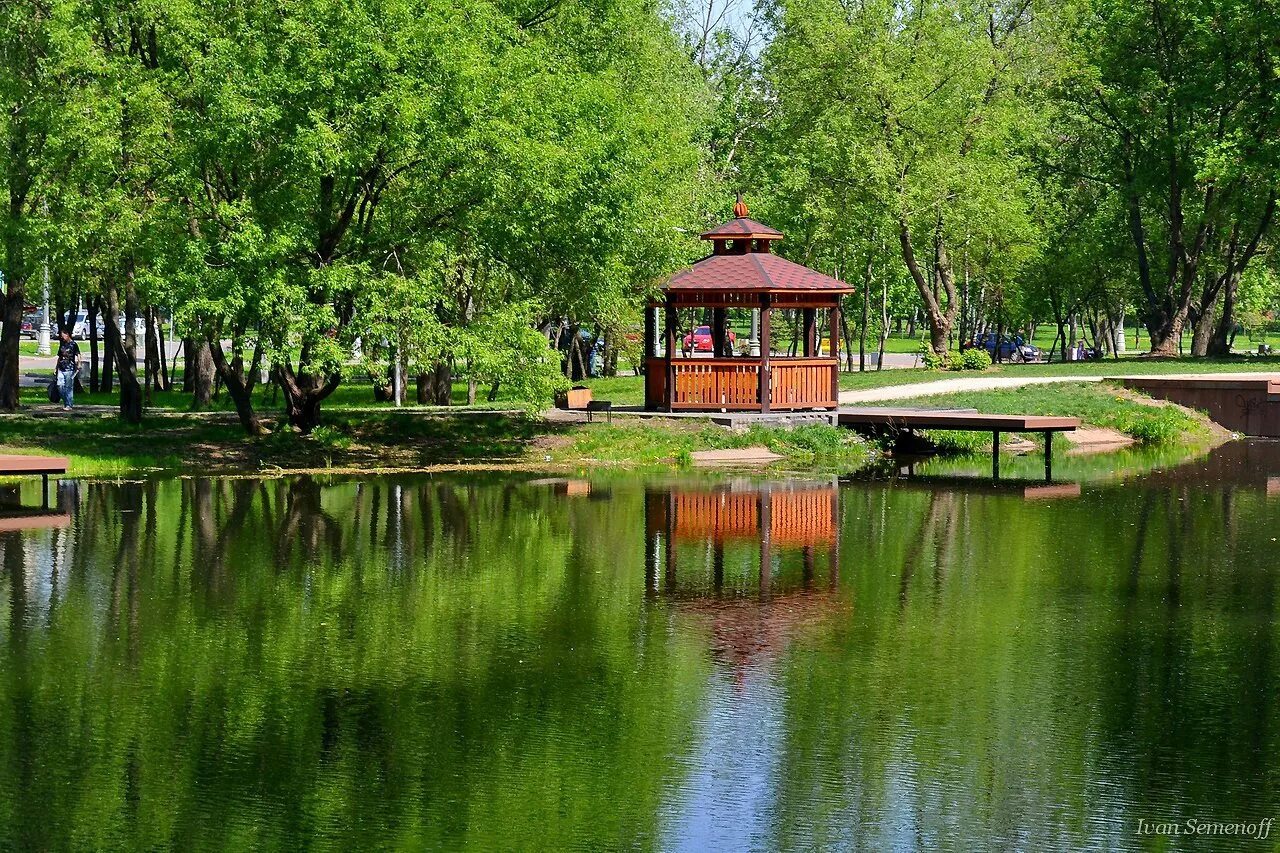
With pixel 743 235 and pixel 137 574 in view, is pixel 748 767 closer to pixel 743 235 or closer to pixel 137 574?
pixel 137 574

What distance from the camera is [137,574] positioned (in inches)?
846

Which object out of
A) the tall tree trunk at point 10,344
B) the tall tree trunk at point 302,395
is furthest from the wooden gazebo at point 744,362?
the tall tree trunk at point 10,344

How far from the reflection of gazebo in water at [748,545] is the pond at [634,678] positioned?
96 millimetres

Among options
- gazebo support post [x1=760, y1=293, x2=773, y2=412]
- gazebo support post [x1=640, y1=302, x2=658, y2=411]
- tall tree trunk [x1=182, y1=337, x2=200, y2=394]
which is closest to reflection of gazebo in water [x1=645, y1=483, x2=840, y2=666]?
gazebo support post [x1=760, y1=293, x2=773, y2=412]

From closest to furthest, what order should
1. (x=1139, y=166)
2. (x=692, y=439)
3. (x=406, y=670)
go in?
(x=406, y=670), (x=692, y=439), (x=1139, y=166)

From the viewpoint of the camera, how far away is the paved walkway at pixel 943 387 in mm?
43244

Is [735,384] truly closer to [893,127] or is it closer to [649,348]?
[649,348]

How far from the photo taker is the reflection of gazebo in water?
18688 mm

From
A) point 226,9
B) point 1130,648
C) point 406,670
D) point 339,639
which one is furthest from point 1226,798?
point 226,9

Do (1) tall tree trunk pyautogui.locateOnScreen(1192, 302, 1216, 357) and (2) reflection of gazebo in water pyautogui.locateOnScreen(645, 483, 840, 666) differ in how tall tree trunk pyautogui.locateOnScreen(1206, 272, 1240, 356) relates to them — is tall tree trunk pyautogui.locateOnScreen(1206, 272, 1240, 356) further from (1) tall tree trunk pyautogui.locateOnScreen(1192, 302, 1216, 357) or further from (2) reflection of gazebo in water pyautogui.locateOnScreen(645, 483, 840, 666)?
(2) reflection of gazebo in water pyautogui.locateOnScreen(645, 483, 840, 666)

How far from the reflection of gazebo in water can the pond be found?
0.31 feet

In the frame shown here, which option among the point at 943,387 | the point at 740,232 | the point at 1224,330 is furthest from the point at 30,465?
the point at 1224,330

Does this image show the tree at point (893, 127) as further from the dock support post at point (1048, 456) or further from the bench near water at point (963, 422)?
the dock support post at point (1048, 456)

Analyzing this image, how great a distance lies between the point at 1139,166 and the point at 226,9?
116 ft
